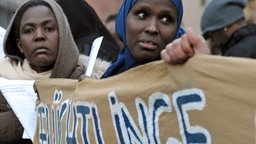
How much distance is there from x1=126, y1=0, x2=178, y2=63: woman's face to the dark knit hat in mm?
1871

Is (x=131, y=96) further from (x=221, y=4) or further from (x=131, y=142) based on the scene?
(x=221, y=4)

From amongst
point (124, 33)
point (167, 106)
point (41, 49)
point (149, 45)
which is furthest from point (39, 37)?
point (167, 106)

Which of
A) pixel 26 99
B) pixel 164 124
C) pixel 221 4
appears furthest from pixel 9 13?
pixel 164 124

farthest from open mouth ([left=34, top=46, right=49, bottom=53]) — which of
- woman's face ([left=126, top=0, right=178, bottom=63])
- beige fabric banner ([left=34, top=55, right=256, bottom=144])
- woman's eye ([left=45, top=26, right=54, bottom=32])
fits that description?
woman's face ([left=126, top=0, right=178, bottom=63])

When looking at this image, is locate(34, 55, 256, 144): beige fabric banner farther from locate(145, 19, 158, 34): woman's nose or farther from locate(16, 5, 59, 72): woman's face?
locate(16, 5, 59, 72): woman's face

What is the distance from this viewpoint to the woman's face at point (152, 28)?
2637 millimetres

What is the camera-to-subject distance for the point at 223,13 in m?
4.57

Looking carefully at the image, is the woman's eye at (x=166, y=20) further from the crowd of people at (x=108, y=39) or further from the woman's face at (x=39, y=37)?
the woman's face at (x=39, y=37)

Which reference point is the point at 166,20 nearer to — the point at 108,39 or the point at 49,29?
the point at 49,29

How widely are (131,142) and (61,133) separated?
0.65m

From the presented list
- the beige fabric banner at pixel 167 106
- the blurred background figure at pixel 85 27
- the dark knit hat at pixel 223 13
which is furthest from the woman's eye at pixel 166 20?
the dark knit hat at pixel 223 13

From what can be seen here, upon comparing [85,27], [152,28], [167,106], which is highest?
[152,28]

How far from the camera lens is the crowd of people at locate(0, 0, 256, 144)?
2645mm

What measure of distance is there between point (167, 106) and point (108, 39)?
230 centimetres
